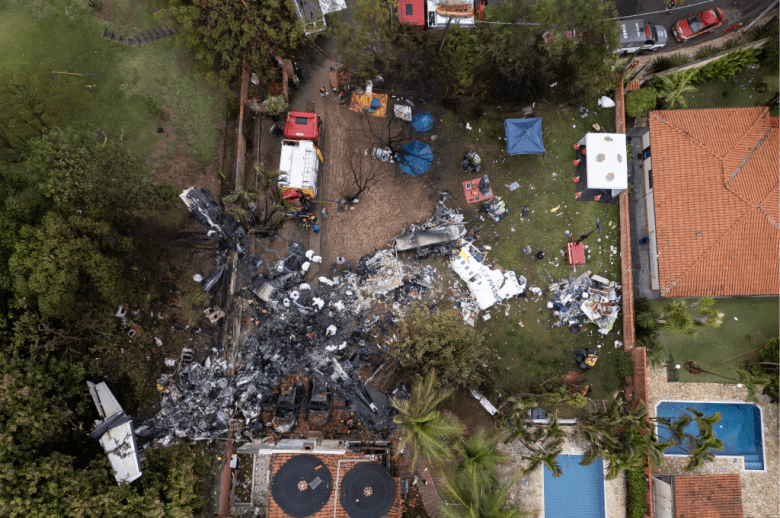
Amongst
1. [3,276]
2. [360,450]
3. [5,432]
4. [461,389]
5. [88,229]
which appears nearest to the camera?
[5,432]

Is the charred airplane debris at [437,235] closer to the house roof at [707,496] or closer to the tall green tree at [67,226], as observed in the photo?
the tall green tree at [67,226]

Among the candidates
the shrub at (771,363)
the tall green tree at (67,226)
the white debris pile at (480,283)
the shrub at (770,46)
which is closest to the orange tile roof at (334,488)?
the white debris pile at (480,283)

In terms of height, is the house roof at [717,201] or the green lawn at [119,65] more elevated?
the green lawn at [119,65]

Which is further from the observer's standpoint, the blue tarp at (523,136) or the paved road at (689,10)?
the paved road at (689,10)

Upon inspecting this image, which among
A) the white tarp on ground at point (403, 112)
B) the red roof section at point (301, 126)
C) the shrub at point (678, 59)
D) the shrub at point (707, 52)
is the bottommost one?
the red roof section at point (301, 126)

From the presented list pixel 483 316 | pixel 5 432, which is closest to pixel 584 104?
pixel 483 316

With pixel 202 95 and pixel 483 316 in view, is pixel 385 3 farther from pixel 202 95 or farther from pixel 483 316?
pixel 483 316

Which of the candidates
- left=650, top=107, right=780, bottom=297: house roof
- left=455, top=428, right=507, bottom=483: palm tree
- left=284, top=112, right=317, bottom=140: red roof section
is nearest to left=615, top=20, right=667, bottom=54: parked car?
left=650, top=107, right=780, bottom=297: house roof
